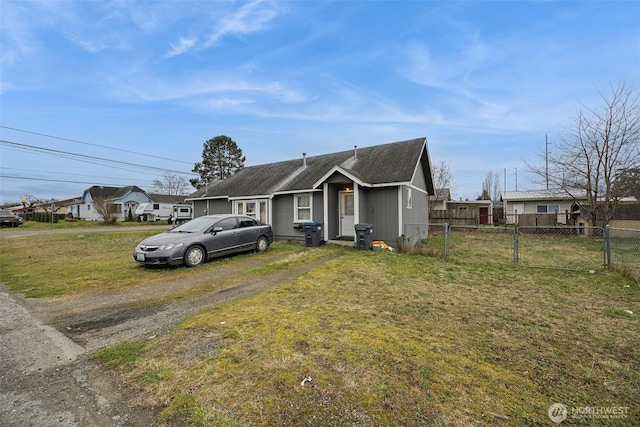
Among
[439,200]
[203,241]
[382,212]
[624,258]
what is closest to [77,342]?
[203,241]

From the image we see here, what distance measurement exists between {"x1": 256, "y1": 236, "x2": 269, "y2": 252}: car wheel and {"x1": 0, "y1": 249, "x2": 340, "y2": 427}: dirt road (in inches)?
149

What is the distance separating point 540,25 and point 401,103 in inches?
376

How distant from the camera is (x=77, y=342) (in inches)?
140

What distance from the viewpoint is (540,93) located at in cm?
1433

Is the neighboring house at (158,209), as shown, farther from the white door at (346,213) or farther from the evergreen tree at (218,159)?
the white door at (346,213)

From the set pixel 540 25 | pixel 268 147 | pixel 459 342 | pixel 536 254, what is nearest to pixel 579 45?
pixel 540 25

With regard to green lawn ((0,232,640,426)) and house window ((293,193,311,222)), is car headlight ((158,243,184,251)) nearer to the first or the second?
green lawn ((0,232,640,426))

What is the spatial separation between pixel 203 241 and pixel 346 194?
6.94 m

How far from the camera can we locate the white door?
12.8 metres

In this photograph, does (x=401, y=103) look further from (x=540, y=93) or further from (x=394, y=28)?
(x=540, y=93)

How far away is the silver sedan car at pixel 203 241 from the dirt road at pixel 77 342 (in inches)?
61.0

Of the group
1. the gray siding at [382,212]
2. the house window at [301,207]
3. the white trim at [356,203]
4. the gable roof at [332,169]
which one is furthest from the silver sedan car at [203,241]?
the gray siding at [382,212]

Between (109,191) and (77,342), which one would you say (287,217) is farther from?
(109,191)

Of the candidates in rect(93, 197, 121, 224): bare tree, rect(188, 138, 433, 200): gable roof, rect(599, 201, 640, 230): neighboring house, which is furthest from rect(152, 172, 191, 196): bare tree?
rect(599, 201, 640, 230): neighboring house
